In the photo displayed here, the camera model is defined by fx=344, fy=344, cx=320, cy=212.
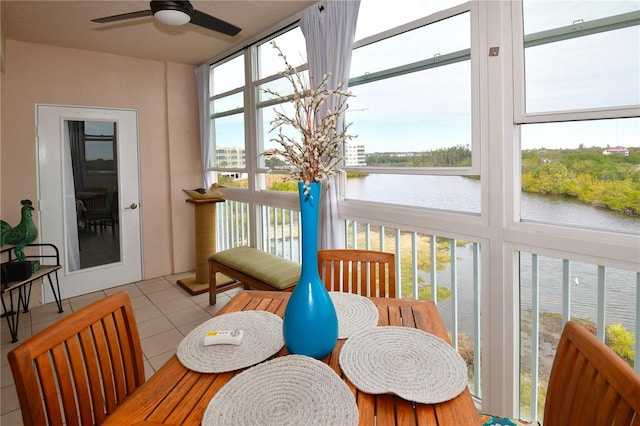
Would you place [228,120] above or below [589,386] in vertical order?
above

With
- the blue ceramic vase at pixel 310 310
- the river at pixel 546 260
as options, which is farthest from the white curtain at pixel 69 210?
the blue ceramic vase at pixel 310 310

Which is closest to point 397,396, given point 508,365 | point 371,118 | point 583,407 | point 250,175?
point 583,407

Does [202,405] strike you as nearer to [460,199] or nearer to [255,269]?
[460,199]

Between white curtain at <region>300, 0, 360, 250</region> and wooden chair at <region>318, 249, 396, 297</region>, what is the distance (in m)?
0.78

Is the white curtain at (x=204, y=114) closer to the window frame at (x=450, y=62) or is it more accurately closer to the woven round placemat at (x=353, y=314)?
the window frame at (x=450, y=62)

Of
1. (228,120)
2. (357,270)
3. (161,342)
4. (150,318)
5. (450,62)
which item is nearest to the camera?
(357,270)

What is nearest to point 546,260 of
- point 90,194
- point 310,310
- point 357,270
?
point 357,270

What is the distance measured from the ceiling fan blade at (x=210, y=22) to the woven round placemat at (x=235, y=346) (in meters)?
1.73

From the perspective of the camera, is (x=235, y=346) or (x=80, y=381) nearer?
(x=80, y=381)

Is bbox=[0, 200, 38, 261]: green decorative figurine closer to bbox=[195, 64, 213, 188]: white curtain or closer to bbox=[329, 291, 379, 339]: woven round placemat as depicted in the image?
bbox=[195, 64, 213, 188]: white curtain

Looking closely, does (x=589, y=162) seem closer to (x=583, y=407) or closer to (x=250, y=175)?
(x=583, y=407)

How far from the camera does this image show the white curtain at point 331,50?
7.93 ft

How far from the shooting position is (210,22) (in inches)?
84.7

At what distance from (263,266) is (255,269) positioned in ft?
0.24
